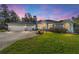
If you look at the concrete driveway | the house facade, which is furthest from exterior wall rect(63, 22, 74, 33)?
the concrete driveway

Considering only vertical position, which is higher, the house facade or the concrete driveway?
the house facade

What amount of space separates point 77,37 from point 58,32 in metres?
0.22

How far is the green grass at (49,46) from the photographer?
8.38 feet

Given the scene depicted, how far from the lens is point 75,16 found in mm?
2562

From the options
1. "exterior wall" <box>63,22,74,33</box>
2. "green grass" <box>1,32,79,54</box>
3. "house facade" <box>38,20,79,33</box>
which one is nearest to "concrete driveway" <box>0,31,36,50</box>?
"green grass" <box>1,32,79,54</box>

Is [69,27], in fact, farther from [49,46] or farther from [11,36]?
[11,36]

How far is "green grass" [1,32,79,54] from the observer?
2553 millimetres

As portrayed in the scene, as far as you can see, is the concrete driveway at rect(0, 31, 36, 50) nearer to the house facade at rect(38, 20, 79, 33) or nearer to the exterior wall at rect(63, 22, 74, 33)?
the house facade at rect(38, 20, 79, 33)

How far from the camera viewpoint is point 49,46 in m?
2.56

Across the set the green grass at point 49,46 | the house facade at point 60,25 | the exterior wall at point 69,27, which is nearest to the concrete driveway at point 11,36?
the green grass at point 49,46

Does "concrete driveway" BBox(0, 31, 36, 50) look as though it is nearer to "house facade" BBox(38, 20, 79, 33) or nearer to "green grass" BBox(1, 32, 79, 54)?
"green grass" BBox(1, 32, 79, 54)

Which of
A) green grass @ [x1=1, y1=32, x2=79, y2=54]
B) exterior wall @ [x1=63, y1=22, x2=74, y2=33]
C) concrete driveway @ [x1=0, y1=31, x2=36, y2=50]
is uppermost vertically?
exterior wall @ [x1=63, y1=22, x2=74, y2=33]

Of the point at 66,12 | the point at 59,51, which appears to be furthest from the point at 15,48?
the point at 66,12

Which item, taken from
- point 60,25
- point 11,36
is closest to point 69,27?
point 60,25
